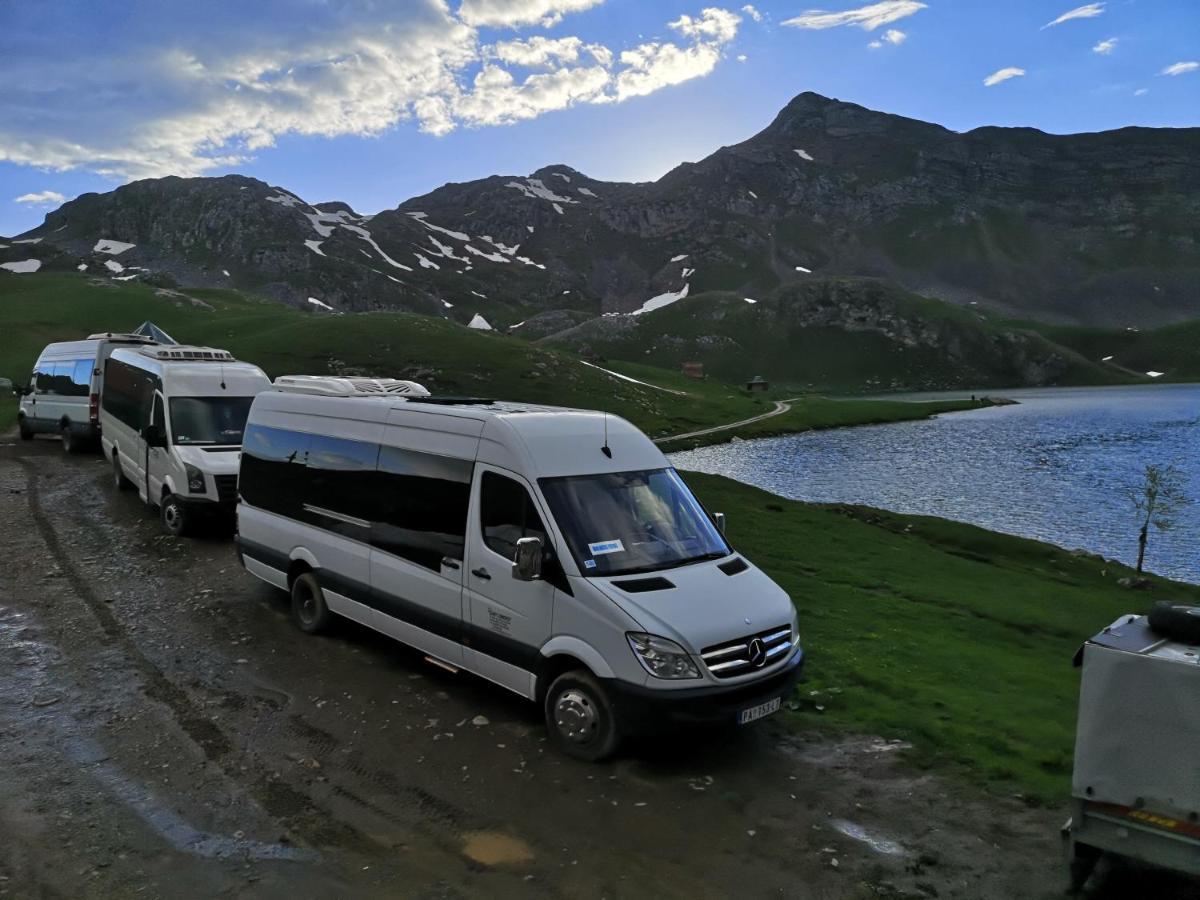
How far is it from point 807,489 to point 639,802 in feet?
140

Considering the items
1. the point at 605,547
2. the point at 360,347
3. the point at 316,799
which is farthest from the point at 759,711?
the point at 360,347

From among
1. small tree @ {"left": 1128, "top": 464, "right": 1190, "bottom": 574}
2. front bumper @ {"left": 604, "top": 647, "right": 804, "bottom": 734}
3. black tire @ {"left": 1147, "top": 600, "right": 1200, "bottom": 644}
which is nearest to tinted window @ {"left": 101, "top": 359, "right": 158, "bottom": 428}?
front bumper @ {"left": 604, "top": 647, "right": 804, "bottom": 734}

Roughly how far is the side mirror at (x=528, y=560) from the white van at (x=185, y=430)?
1198 centimetres

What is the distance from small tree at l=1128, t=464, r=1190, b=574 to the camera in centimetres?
3334

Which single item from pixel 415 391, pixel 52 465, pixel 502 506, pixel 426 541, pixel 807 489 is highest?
pixel 415 391

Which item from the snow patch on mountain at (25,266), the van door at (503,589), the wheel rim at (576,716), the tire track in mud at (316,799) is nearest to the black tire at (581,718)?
the wheel rim at (576,716)

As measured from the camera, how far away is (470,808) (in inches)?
307

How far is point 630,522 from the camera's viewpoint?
9453mm

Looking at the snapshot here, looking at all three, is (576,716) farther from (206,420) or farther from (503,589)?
(206,420)

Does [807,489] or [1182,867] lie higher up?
[1182,867]

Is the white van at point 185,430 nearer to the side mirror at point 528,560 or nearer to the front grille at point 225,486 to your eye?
the front grille at point 225,486

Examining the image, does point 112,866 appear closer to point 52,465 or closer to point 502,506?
point 502,506

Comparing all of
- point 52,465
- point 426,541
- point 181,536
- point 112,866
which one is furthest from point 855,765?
point 52,465

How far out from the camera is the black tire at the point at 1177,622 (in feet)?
19.9
